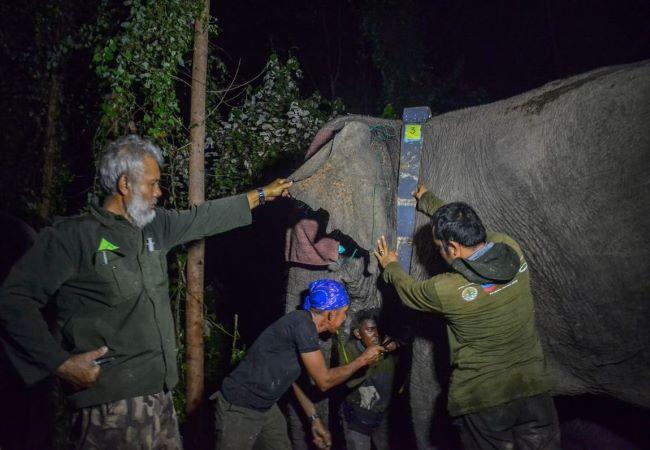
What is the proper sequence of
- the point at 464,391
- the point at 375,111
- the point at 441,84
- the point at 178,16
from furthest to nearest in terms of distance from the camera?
the point at 375,111 → the point at 441,84 → the point at 178,16 → the point at 464,391

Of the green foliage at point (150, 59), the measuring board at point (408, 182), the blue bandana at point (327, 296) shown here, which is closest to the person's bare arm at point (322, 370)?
the blue bandana at point (327, 296)

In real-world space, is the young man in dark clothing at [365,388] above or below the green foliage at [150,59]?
below

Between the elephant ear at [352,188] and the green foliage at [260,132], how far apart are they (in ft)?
7.36

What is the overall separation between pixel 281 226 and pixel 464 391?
3580 millimetres

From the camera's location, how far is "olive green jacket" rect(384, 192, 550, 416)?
2895 mm

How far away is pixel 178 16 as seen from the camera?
3.86m

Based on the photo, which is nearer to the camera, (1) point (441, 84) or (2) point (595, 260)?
(2) point (595, 260)

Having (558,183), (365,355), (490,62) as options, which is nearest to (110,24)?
(365,355)

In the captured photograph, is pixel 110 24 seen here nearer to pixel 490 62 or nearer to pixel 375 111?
pixel 375 111

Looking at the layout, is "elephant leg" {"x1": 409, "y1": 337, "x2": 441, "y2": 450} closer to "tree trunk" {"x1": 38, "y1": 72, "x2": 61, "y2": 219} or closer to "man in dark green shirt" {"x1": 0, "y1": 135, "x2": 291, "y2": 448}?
"man in dark green shirt" {"x1": 0, "y1": 135, "x2": 291, "y2": 448}

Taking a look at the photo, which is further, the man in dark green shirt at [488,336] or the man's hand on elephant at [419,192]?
the man's hand on elephant at [419,192]

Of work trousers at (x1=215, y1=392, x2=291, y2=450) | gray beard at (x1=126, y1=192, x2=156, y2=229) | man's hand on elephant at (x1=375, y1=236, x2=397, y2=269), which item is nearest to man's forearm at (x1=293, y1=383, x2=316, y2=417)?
work trousers at (x1=215, y1=392, x2=291, y2=450)

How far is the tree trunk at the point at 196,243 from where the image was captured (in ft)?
13.0

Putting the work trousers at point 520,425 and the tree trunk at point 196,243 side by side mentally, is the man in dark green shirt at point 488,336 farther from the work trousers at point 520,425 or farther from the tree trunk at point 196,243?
the tree trunk at point 196,243
